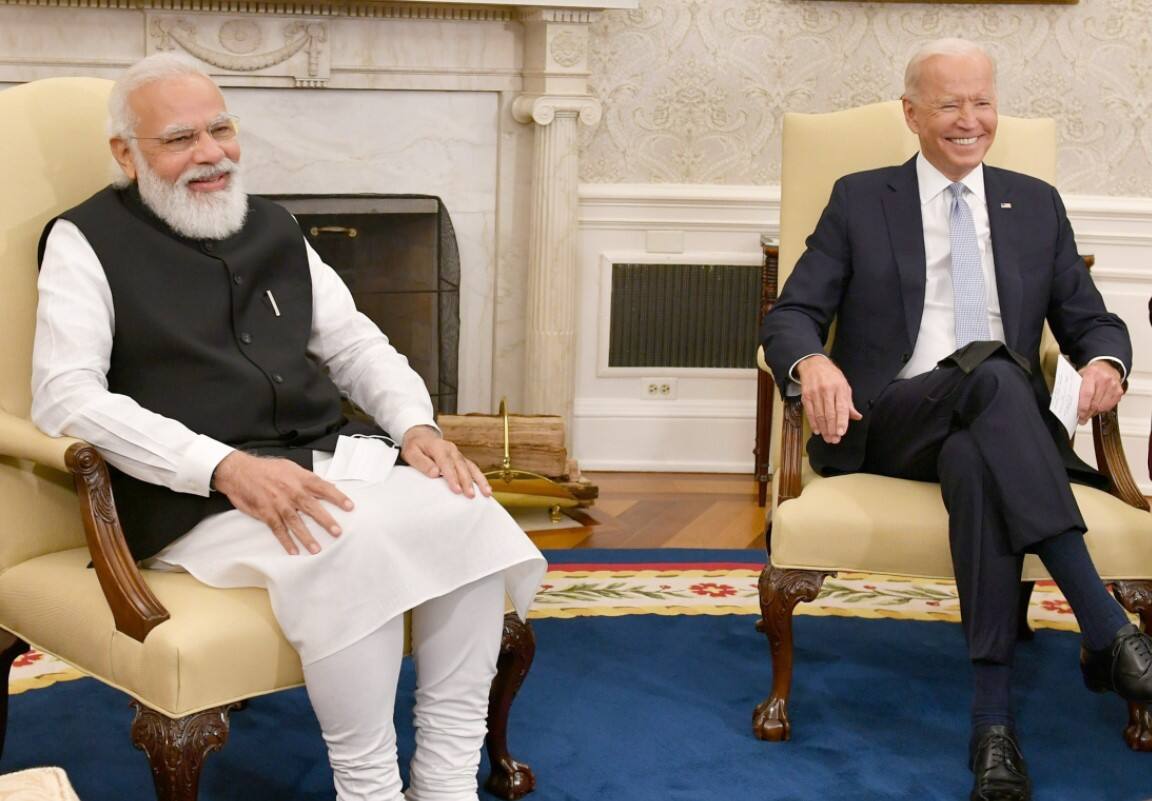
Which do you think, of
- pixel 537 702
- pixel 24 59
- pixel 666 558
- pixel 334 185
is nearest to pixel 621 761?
pixel 537 702

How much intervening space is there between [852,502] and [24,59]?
2.84 meters

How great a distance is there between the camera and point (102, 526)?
2.18 m

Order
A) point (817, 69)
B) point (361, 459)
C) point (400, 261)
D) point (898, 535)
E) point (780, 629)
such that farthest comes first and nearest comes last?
1. point (817, 69)
2. point (400, 261)
3. point (780, 629)
4. point (898, 535)
5. point (361, 459)

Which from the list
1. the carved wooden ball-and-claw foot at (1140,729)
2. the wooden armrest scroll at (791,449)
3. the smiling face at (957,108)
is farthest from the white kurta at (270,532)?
the smiling face at (957,108)

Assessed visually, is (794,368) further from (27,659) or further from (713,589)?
(27,659)

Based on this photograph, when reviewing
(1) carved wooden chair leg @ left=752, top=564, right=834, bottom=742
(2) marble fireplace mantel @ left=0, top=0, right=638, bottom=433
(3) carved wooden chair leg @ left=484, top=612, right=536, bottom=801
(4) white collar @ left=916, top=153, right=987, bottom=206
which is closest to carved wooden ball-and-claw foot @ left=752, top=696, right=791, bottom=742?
(1) carved wooden chair leg @ left=752, top=564, right=834, bottom=742

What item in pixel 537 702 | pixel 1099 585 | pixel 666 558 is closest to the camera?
pixel 1099 585

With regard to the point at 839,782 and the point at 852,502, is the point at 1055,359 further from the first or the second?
the point at 839,782

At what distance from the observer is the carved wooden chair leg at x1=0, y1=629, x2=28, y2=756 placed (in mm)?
2398

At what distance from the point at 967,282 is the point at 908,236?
0.16m

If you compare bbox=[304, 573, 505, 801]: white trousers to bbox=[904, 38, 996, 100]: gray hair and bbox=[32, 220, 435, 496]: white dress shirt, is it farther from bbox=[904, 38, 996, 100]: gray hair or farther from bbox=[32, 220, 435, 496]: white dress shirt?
bbox=[904, 38, 996, 100]: gray hair

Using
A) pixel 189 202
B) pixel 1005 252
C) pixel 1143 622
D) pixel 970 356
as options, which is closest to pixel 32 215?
pixel 189 202

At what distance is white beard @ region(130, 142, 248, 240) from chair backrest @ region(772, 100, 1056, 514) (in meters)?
1.34

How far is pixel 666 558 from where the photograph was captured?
12.8 feet
